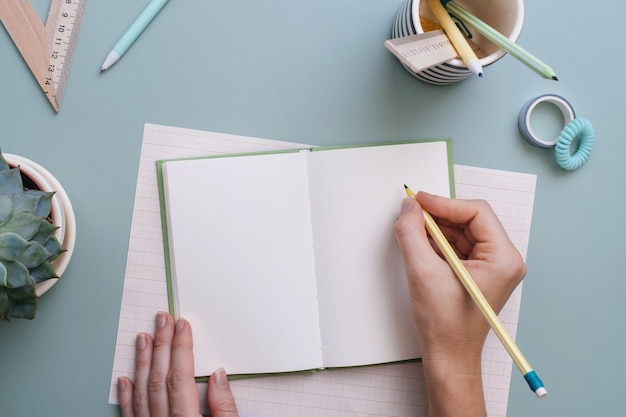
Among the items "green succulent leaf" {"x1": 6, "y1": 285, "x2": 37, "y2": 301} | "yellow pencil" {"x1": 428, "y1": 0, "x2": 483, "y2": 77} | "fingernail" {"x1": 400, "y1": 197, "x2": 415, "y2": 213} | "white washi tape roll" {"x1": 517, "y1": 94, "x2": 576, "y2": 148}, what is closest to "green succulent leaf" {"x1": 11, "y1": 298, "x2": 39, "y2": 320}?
"green succulent leaf" {"x1": 6, "y1": 285, "x2": 37, "y2": 301}

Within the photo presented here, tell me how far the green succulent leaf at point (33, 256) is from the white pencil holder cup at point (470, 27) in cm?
50

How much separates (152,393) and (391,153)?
19.0 inches

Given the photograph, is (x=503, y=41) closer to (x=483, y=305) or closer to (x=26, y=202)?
(x=483, y=305)

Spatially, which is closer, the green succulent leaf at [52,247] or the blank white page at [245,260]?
the green succulent leaf at [52,247]

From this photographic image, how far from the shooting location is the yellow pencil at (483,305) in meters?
0.62

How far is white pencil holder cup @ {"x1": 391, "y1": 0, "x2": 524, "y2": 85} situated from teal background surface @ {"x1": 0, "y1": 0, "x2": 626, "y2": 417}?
0.08m

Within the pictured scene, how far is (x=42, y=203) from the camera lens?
58 centimetres

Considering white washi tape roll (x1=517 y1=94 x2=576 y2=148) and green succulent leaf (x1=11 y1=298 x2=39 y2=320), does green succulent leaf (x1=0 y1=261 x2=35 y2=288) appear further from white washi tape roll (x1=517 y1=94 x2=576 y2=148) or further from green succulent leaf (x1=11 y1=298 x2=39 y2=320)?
white washi tape roll (x1=517 y1=94 x2=576 y2=148)

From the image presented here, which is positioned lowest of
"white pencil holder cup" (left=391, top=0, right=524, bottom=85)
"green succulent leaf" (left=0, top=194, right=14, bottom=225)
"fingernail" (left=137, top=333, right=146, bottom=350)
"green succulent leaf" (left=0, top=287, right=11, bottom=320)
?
"fingernail" (left=137, top=333, right=146, bottom=350)

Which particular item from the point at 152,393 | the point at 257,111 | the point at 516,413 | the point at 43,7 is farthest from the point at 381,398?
the point at 43,7

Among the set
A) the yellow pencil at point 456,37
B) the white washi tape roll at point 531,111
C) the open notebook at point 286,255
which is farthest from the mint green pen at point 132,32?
the white washi tape roll at point 531,111

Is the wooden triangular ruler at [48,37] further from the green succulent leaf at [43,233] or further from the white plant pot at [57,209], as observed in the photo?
the green succulent leaf at [43,233]

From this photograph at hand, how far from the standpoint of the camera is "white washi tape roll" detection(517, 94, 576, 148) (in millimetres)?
777

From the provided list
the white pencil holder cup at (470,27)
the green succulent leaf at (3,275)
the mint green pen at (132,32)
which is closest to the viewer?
the green succulent leaf at (3,275)
